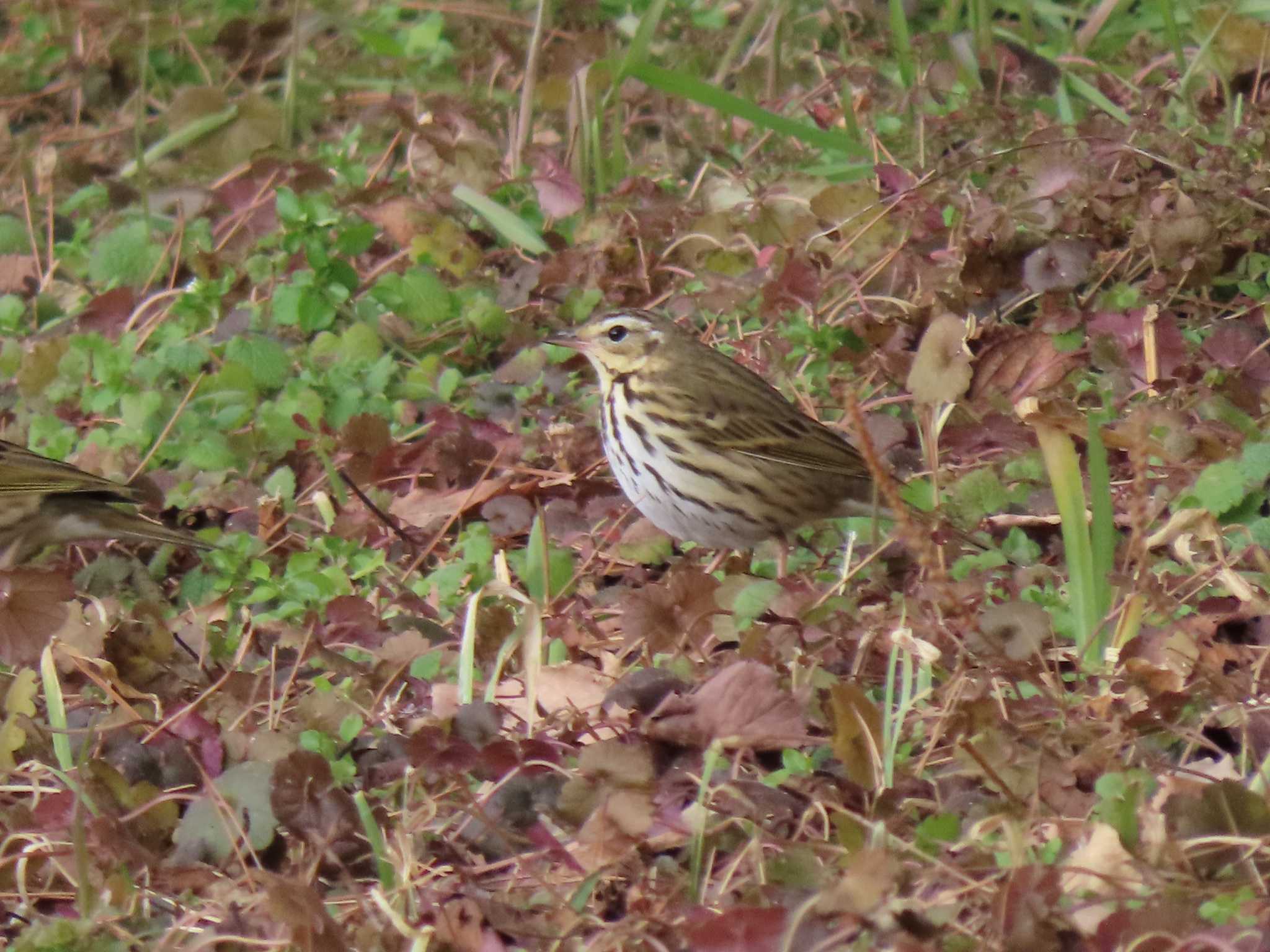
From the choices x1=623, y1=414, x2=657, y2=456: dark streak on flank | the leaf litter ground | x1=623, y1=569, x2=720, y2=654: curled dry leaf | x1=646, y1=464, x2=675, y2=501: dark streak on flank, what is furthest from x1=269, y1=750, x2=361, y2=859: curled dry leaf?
x1=623, y1=414, x2=657, y2=456: dark streak on flank

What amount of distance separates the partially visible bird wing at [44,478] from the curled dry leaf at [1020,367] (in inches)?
101

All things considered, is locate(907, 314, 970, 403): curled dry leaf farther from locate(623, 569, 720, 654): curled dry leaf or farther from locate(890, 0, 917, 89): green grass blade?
locate(890, 0, 917, 89): green grass blade

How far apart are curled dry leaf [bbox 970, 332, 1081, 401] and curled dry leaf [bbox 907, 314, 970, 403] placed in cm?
53

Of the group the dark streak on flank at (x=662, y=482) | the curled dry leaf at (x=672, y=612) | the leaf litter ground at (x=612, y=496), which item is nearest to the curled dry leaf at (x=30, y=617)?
the leaf litter ground at (x=612, y=496)

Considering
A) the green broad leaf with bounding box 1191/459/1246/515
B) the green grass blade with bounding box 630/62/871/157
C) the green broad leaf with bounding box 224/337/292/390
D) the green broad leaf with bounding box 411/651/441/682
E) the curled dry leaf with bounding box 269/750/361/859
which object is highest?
the green grass blade with bounding box 630/62/871/157

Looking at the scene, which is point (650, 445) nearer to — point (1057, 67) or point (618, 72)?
point (618, 72)

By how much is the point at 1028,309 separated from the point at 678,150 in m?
2.07

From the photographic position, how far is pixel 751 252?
677 cm

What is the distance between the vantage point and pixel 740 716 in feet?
12.8

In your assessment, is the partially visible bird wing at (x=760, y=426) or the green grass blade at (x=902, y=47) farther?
the green grass blade at (x=902, y=47)

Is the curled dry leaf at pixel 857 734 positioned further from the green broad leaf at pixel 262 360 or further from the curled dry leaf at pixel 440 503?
the green broad leaf at pixel 262 360

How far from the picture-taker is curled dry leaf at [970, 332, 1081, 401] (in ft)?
18.9

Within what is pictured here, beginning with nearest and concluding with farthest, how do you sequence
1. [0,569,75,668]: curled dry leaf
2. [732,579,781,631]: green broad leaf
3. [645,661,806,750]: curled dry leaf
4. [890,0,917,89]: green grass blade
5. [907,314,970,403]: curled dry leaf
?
[645,661,806,750]: curled dry leaf
[732,579,781,631]: green broad leaf
[0,569,75,668]: curled dry leaf
[907,314,970,403]: curled dry leaf
[890,0,917,89]: green grass blade

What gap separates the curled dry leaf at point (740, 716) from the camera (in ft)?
12.8
